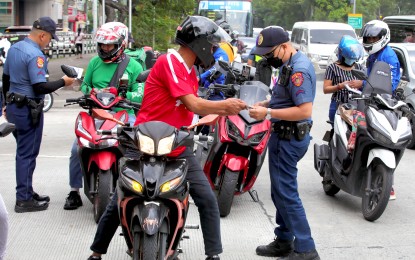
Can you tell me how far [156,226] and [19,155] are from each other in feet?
9.88

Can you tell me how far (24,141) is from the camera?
7230mm

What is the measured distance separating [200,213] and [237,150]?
217cm

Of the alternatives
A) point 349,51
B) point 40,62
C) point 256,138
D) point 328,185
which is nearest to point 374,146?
point 256,138

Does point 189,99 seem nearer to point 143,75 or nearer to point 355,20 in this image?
point 143,75

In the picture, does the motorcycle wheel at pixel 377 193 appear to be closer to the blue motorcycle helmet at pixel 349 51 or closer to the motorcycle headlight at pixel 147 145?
the blue motorcycle helmet at pixel 349 51

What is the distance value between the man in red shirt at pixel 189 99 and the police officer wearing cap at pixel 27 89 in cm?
217

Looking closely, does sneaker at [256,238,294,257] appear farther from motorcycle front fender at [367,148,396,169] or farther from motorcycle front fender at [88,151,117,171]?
motorcycle front fender at [88,151,117,171]

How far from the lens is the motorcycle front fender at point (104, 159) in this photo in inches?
265

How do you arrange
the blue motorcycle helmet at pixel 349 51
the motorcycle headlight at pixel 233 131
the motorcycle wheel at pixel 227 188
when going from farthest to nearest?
1. the blue motorcycle helmet at pixel 349 51
2. the motorcycle headlight at pixel 233 131
3. the motorcycle wheel at pixel 227 188

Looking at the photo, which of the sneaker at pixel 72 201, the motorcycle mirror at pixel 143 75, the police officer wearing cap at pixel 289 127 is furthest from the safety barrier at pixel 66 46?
the police officer wearing cap at pixel 289 127

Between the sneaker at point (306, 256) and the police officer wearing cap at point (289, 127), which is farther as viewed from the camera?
the sneaker at point (306, 256)

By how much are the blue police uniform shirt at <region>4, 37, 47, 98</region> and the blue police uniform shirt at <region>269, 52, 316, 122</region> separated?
2451 millimetres

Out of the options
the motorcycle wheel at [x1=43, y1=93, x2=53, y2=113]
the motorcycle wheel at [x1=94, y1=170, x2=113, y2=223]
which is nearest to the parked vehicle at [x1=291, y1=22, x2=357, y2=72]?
the motorcycle wheel at [x1=43, y1=93, x2=53, y2=113]

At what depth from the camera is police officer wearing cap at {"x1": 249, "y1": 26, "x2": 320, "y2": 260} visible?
559 centimetres
